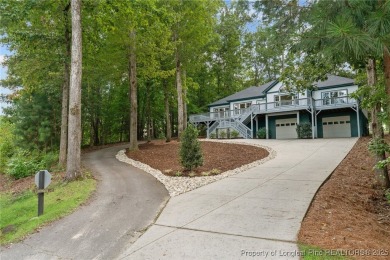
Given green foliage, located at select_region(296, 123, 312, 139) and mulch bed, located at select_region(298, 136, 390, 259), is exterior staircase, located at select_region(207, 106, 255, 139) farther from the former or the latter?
mulch bed, located at select_region(298, 136, 390, 259)

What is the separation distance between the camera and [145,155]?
1533cm

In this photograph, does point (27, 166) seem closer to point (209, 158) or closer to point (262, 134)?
point (209, 158)

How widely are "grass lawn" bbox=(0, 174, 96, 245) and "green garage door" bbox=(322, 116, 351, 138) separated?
20263 mm

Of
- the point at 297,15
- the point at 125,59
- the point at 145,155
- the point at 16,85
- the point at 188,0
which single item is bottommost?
the point at 145,155

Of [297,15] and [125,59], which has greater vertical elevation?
[125,59]

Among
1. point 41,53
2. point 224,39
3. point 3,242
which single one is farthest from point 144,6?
point 224,39

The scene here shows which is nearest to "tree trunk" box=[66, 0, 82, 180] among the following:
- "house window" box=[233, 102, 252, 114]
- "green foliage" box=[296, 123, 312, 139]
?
"green foliage" box=[296, 123, 312, 139]

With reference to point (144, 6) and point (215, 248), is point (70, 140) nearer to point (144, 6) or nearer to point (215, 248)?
point (144, 6)

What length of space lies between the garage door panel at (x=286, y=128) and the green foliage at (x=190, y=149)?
16516mm

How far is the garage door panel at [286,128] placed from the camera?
2444cm

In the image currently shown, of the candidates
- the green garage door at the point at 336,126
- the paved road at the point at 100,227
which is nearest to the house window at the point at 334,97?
the green garage door at the point at 336,126

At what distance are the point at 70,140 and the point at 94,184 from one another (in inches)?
75.0

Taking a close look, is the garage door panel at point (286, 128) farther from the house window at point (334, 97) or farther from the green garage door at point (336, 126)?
the house window at point (334, 97)

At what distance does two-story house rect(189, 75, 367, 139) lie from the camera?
71.6 feet
